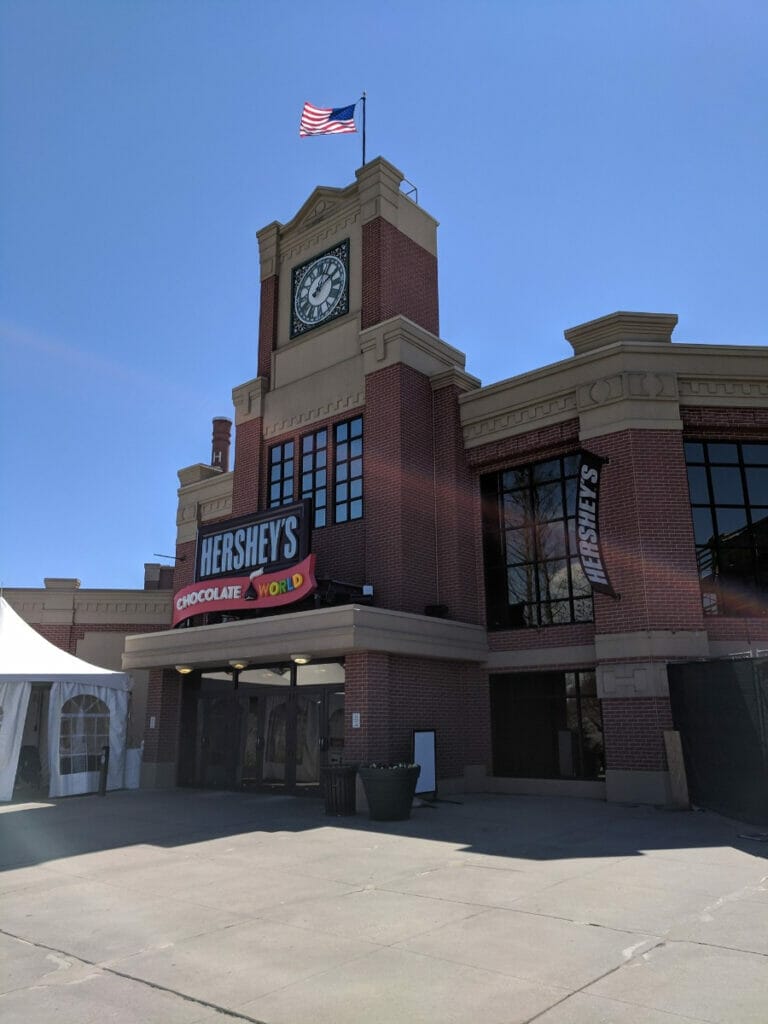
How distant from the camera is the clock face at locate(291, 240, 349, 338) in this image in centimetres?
2283

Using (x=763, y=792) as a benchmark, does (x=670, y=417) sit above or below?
above

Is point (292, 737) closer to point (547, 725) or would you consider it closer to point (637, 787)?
point (547, 725)

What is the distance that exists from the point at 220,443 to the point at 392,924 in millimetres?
35608

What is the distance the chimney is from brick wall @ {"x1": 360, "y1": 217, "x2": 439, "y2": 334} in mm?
20105

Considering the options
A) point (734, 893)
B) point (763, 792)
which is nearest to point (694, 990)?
point (734, 893)

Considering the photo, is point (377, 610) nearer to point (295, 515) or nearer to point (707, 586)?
point (295, 515)

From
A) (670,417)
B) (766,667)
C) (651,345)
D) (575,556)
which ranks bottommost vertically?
(766,667)

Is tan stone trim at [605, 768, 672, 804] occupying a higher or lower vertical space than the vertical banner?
lower

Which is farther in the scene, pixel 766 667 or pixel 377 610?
pixel 377 610

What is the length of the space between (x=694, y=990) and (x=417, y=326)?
1772 centimetres

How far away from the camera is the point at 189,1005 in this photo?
536cm

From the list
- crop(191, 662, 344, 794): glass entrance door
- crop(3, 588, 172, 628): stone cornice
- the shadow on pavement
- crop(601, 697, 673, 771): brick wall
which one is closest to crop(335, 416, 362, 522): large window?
crop(191, 662, 344, 794): glass entrance door

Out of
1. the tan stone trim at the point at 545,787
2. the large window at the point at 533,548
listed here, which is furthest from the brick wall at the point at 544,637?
the tan stone trim at the point at 545,787

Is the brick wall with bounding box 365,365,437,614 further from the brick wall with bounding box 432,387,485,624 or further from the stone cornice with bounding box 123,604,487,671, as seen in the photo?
the stone cornice with bounding box 123,604,487,671
